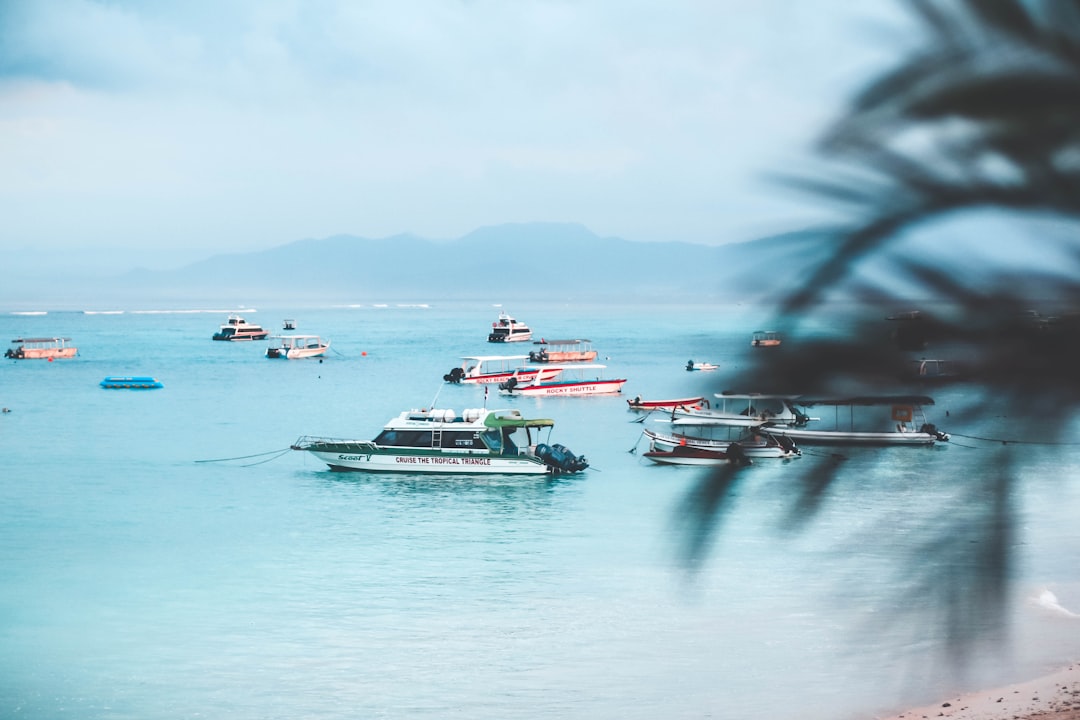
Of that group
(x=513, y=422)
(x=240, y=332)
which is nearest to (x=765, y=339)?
(x=513, y=422)

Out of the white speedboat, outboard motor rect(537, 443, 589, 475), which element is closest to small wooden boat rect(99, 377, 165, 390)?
the white speedboat

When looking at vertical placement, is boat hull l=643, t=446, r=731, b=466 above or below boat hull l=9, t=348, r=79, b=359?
below

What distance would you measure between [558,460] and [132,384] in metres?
42.8

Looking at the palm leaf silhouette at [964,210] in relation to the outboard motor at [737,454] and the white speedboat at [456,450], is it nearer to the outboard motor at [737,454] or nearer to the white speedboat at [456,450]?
the outboard motor at [737,454]

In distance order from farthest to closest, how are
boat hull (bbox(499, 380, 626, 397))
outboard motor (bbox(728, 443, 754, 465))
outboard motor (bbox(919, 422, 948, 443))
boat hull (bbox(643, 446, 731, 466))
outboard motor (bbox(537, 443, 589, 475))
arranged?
boat hull (bbox(499, 380, 626, 397))
outboard motor (bbox(537, 443, 589, 475))
boat hull (bbox(643, 446, 731, 466))
outboard motor (bbox(728, 443, 754, 465))
outboard motor (bbox(919, 422, 948, 443))

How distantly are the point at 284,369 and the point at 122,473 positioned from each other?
45.9m

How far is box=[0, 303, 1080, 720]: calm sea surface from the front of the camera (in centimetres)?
148

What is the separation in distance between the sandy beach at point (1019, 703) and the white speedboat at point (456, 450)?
1905 centimetres

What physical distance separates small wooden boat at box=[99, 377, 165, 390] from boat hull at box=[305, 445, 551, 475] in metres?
38.3

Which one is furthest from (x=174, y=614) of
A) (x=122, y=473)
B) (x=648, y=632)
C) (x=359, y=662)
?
(x=122, y=473)

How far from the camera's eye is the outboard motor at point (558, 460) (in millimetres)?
34688

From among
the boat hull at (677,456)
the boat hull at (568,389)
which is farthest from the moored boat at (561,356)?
the boat hull at (677,456)

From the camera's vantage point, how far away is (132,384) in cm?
6944

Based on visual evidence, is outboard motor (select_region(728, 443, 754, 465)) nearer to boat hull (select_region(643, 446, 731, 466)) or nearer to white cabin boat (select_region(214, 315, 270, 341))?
boat hull (select_region(643, 446, 731, 466))
